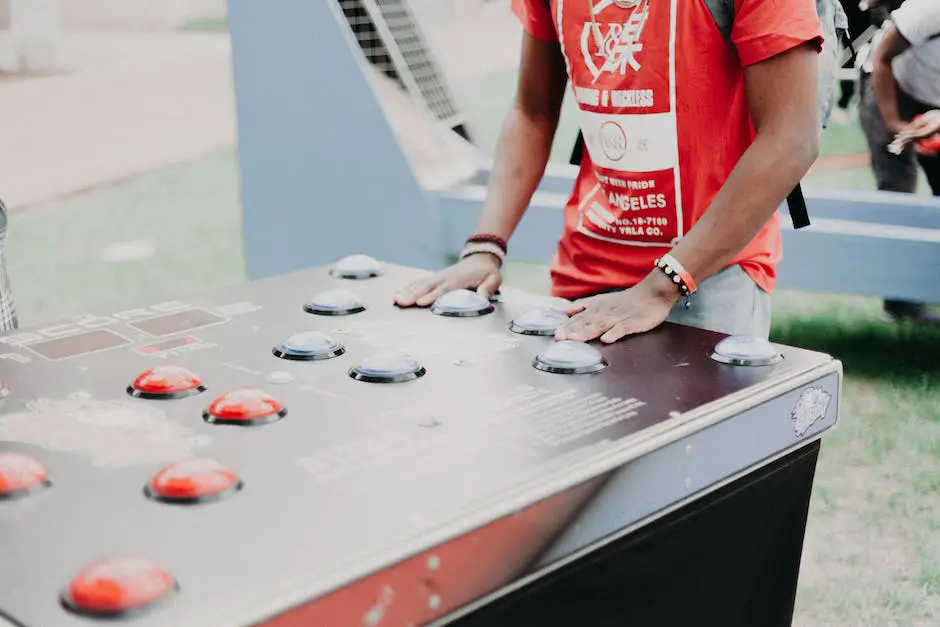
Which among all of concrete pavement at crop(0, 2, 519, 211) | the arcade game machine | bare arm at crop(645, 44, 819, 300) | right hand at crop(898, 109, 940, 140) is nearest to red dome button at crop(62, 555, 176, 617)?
the arcade game machine

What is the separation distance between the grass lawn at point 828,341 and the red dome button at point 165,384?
0.88 metres

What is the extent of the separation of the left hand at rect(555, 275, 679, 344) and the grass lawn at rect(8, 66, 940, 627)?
2.46 ft

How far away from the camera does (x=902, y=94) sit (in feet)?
8.86

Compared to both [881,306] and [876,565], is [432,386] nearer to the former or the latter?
[876,565]

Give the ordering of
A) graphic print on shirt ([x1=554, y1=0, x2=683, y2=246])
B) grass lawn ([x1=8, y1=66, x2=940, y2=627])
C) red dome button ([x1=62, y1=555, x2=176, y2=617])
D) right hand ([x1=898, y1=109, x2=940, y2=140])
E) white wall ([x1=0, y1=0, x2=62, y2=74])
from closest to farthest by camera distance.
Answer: red dome button ([x1=62, y1=555, x2=176, y2=617]) → graphic print on shirt ([x1=554, y1=0, x2=683, y2=246]) → grass lawn ([x1=8, y1=66, x2=940, y2=627]) → right hand ([x1=898, y1=109, x2=940, y2=140]) → white wall ([x1=0, y1=0, x2=62, y2=74])

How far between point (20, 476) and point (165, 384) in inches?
6.8

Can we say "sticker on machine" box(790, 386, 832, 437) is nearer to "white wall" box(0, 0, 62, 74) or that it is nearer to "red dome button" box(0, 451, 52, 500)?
"red dome button" box(0, 451, 52, 500)

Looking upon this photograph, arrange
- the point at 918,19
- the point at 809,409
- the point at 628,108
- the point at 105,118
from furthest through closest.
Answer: the point at 105,118
the point at 918,19
the point at 628,108
the point at 809,409

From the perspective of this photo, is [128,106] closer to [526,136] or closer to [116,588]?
[526,136]

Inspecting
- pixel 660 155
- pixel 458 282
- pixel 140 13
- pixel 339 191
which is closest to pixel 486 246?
pixel 458 282

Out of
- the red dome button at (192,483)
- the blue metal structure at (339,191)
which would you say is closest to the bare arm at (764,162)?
the red dome button at (192,483)

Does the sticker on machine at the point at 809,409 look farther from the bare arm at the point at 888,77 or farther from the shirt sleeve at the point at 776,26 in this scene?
the bare arm at the point at 888,77

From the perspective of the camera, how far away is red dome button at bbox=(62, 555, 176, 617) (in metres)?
0.50

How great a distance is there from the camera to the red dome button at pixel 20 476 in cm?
62
